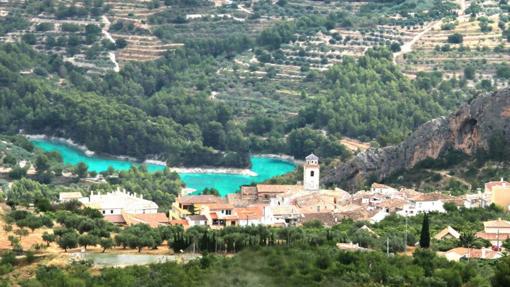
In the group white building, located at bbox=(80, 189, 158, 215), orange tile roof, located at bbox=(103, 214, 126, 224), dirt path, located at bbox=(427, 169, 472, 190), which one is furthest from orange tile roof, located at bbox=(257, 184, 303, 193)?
orange tile roof, located at bbox=(103, 214, 126, 224)

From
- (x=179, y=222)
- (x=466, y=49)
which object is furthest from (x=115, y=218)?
(x=466, y=49)

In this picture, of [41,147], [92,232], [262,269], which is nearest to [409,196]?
[92,232]

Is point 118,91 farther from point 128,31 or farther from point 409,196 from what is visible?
point 409,196

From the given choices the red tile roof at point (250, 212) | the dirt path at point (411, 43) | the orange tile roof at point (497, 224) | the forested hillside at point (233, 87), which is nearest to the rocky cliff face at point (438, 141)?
the red tile roof at point (250, 212)

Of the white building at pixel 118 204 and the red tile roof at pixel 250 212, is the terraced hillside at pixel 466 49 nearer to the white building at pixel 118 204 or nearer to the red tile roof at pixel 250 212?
the white building at pixel 118 204

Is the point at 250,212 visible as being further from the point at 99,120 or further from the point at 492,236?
the point at 99,120
